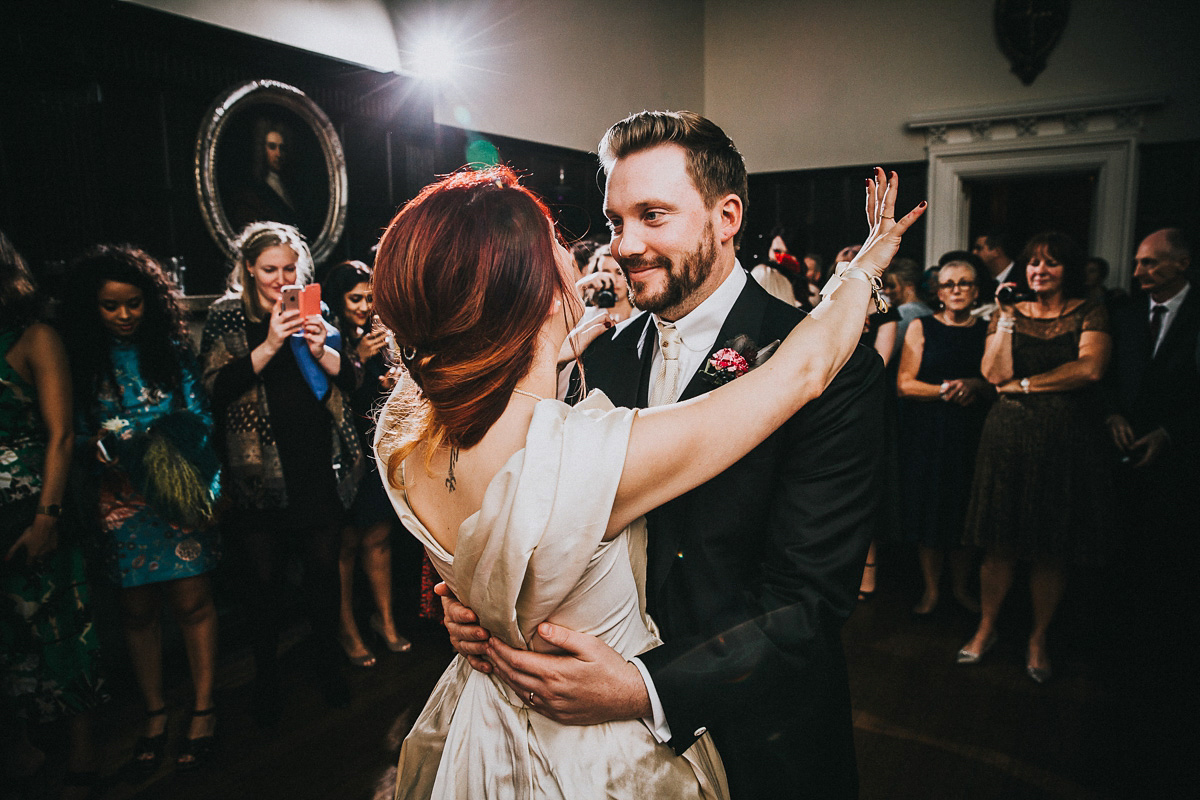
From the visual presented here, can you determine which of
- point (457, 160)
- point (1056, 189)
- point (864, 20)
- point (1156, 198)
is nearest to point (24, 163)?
point (457, 160)

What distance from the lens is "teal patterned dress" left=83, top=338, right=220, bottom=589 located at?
256cm

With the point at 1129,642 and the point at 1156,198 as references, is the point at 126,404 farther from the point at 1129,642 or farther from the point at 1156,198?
the point at 1156,198

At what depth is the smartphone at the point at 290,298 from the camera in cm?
278

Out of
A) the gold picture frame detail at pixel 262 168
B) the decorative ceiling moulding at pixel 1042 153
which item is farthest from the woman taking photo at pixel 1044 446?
the decorative ceiling moulding at pixel 1042 153

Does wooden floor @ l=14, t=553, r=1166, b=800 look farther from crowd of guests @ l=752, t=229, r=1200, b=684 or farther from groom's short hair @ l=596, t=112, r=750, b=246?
A: groom's short hair @ l=596, t=112, r=750, b=246

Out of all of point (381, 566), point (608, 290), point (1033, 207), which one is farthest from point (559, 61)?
point (1033, 207)

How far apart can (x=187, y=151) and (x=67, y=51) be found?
0.60m

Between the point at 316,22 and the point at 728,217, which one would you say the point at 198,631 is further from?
the point at 316,22

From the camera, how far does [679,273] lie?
142cm

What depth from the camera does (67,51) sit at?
3.03 meters

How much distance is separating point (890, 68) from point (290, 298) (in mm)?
7886

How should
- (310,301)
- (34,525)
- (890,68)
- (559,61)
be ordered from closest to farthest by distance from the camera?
(34,525) → (310,301) → (559,61) → (890,68)

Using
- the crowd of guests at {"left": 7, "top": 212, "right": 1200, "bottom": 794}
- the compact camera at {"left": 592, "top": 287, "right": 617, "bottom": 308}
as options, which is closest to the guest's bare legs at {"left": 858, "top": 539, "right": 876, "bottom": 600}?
the crowd of guests at {"left": 7, "top": 212, "right": 1200, "bottom": 794}

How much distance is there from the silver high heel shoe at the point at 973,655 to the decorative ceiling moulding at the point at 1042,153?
18.7 ft
